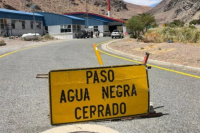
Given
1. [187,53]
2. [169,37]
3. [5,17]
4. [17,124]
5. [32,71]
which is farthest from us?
[5,17]

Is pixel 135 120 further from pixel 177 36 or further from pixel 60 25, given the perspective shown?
pixel 60 25

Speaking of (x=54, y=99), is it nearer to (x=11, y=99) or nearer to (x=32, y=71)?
(x=11, y=99)

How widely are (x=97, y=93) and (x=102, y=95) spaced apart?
0.30 ft

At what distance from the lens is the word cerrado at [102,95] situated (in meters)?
3.64

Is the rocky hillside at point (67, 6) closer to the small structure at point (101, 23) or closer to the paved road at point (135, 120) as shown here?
the small structure at point (101, 23)

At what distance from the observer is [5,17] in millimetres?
40438

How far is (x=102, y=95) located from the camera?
149 inches

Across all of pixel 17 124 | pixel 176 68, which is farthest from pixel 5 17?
pixel 17 124

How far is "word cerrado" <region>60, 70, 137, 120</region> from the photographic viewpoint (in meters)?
3.64

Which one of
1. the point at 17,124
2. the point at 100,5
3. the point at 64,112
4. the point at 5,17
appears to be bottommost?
the point at 17,124

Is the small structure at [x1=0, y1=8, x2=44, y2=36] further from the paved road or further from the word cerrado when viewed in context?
the word cerrado

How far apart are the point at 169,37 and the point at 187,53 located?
31.8ft

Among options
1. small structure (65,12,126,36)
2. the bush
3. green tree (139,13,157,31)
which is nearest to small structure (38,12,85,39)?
small structure (65,12,126,36)

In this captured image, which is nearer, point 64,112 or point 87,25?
point 64,112
